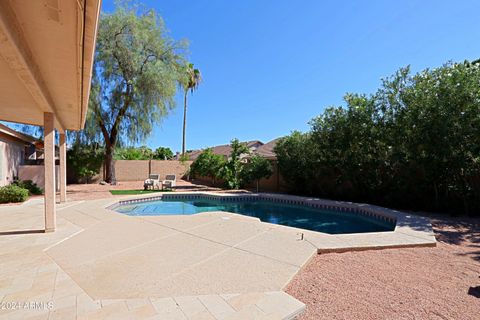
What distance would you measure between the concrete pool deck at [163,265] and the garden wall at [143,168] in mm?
13571

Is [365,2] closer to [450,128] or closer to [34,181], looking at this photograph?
[450,128]

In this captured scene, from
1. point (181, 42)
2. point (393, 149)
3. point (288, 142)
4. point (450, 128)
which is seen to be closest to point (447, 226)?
point (450, 128)

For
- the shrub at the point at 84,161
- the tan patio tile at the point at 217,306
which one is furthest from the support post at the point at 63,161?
the tan patio tile at the point at 217,306

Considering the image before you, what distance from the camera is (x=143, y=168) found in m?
21.5

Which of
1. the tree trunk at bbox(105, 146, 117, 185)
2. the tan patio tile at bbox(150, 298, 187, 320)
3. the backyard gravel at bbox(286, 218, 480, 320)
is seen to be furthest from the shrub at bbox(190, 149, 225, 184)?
the tan patio tile at bbox(150, 298, 187, 320)

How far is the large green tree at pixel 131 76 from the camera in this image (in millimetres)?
15625

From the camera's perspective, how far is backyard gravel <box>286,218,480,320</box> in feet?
9.46

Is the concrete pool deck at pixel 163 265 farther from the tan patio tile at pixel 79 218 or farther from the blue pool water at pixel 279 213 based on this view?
the blue pool water at pixel 279 213

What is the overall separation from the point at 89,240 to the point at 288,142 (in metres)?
11.1

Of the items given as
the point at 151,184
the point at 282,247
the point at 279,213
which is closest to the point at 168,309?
the point at 282,247

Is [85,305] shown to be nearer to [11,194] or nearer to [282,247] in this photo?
[282,247]

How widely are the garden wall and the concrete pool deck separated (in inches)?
534

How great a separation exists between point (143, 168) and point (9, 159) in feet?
29.5

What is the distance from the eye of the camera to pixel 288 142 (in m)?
Result: 14.5
